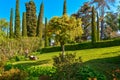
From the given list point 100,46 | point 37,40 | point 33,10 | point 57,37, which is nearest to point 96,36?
point 100,46

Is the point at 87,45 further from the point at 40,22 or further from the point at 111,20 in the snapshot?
the point at 111,20

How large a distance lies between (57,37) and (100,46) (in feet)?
33.5

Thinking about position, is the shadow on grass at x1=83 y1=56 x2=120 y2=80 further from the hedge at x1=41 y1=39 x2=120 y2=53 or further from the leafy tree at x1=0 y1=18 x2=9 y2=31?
the leafy tree at x1=0 y1=18 x2=9 y2=31

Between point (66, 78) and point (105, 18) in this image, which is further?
point (105, 18)

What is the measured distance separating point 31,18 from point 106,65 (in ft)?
124

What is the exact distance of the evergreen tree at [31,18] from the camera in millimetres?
60312

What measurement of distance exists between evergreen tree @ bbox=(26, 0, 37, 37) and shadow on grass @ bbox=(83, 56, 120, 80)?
109 ft

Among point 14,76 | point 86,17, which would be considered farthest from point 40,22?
point 14,76

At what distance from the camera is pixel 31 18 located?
201 feet

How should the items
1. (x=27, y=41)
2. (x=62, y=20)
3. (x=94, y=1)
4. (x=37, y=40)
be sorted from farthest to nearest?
(x=94, y=1) → (x=37, y=40) → (x=27, y=41) → (x=62, y=20)

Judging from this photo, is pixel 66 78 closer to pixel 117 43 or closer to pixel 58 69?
pixel 58 69

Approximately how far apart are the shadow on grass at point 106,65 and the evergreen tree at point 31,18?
33.4m

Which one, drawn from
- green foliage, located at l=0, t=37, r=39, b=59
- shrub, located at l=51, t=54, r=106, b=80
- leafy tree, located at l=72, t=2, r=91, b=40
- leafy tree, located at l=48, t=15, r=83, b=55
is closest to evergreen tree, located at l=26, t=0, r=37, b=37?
leafy tree, located at l=72, t=2, r=91, b=40

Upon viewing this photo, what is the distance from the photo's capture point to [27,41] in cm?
4350
